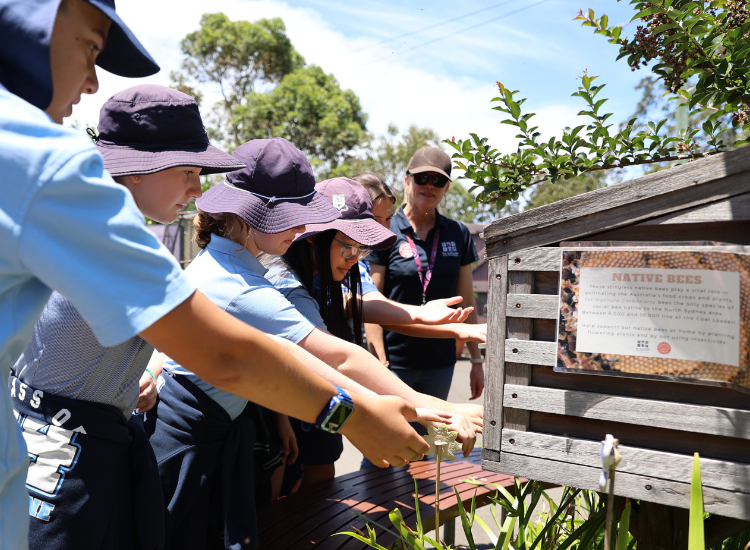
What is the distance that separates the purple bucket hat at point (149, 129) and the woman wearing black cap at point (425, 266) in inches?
73.1

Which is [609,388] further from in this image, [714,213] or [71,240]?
[71,240]

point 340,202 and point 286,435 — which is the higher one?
point 340,202

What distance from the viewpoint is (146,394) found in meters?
1.69

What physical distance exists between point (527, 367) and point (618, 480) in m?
0.36

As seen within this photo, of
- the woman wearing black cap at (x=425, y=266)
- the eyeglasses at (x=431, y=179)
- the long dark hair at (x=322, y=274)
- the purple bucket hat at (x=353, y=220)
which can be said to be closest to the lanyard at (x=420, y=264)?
the woman wearing black cap at (x=425, y=266)

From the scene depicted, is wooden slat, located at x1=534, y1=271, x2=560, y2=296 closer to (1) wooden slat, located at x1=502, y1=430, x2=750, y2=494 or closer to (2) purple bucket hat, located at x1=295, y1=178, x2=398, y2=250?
(1) wooden slat, located at x1=502, y1=430, x2=750, y2=494

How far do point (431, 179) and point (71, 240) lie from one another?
2.89m

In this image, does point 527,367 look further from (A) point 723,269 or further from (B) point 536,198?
(B) point 536,198

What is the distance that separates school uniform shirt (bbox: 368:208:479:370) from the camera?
335cm

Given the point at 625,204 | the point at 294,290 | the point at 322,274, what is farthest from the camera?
the point at 322,274

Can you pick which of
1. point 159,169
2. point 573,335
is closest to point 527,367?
point 573,335

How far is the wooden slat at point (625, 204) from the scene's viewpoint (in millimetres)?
1386

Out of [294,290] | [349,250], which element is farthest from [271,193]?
[349,250]

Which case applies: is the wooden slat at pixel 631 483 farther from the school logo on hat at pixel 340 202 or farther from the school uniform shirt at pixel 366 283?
the school uniform shirt at pixel 366 283
